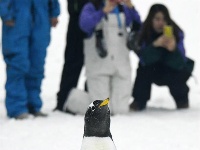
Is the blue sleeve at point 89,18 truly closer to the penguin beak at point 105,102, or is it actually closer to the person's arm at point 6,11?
the person's arm at point 6,11

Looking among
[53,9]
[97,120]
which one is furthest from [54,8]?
[97,120]

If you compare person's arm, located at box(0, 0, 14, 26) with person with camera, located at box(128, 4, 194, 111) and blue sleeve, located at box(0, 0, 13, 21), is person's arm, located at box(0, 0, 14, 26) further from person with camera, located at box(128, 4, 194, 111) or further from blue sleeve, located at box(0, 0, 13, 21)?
person with camera, located at box(128, 4, 194, 111)

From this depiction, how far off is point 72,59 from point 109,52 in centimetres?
33

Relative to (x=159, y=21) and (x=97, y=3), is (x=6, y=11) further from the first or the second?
(x=159, y=21)

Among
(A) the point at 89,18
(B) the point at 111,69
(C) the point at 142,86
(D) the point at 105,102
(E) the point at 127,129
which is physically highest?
(A) the point at 89,18

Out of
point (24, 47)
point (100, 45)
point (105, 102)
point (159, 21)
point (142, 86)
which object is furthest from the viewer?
point (142, 86)

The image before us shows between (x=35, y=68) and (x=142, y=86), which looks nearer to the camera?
(x=35, y=68)

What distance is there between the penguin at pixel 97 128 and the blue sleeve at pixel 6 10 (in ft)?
5.58

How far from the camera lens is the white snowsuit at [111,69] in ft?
12.6

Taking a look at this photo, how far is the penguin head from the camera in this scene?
192 cm

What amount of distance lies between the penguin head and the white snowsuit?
75.7 inches

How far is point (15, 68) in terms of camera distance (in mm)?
3623

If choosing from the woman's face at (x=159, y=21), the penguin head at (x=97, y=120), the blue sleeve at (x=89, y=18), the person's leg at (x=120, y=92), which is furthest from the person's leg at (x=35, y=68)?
the penguin head at (x=97, y=120)

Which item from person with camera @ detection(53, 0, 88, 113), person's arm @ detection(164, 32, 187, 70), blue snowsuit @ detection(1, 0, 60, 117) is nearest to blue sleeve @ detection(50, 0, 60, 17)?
blue snowsuit @ detection(1, 0, 60, 117)
